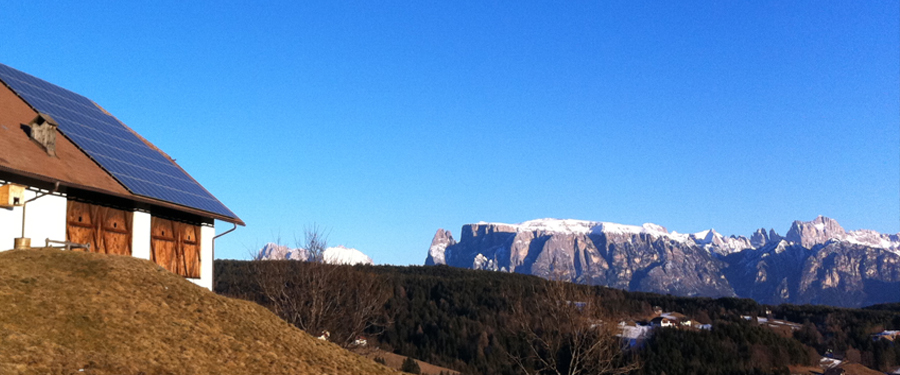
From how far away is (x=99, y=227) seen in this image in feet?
84.2

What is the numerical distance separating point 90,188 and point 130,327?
8.67m

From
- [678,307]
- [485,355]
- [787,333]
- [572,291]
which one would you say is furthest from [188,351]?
[678,307]

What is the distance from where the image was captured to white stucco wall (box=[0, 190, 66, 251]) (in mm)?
22016

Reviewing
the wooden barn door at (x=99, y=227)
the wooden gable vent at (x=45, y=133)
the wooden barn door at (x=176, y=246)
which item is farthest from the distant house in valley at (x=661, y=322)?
the wooden gable vent at (x=45, y=133)

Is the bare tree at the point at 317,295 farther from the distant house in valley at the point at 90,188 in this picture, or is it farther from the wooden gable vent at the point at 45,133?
the wooden gable vent at the point at 45,133

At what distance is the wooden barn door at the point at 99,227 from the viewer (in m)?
24.6

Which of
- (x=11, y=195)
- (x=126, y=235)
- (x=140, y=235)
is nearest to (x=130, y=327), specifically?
(x=11, y=195)

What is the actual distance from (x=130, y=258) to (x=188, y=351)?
807 cm

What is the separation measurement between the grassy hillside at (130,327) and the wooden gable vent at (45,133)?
466cm

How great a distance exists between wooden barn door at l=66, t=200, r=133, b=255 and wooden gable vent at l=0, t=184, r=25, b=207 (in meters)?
2.35

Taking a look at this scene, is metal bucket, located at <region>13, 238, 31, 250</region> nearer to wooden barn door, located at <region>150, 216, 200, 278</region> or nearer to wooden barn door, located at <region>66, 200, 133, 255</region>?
wooden barn door, located at <region>66, 200, 133, 255</region>

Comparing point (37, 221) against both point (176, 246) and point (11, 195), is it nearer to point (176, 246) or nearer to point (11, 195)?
point (11, 195)

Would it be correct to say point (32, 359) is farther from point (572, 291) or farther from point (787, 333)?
point (787, 333)

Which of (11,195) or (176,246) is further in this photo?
(176,246)
